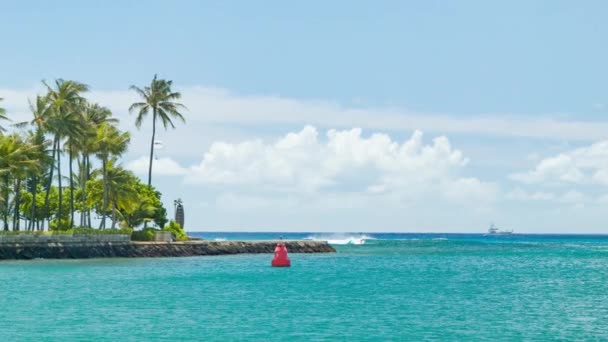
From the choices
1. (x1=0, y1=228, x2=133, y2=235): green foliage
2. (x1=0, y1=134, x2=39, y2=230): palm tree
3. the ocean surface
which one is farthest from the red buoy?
(x1=0, y1=134, x2=39, y2=230): palm tree

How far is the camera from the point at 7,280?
59281 mm

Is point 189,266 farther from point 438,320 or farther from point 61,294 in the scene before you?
point 438,320

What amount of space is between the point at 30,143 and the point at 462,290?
193ft

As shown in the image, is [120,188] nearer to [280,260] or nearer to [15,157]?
[15,157]

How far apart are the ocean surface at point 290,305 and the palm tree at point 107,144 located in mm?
26661

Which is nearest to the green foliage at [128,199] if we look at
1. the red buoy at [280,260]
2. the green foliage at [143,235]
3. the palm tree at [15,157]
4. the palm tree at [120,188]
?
the palm tree at [120,188]

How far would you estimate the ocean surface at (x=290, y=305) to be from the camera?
1372 inches

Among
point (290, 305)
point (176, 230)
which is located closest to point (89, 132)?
point (176, 230)

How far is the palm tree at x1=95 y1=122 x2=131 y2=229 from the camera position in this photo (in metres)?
98.6

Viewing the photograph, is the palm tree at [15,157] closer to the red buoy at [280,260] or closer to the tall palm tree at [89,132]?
the tall palm tree at [89,132]

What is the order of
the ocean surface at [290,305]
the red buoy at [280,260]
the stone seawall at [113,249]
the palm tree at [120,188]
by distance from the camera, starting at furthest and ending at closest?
the palm tree at [120,188] → the stone seawall at [113,249] → the red buoy at [280,260] → the ocean surface at [290,305]

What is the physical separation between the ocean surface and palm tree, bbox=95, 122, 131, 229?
2666 cm

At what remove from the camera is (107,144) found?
98.7 meters

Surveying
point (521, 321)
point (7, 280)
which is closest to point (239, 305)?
point (521, 321)
